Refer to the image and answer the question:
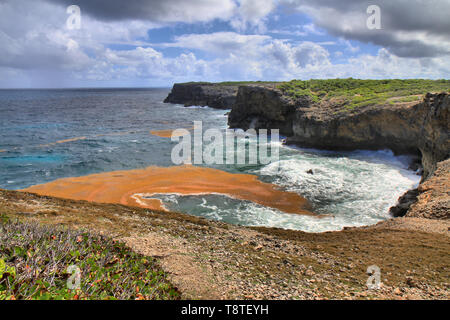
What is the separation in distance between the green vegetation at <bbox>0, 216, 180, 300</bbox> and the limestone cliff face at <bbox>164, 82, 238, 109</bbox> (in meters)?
89.9

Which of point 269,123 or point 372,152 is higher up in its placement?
point 269,123

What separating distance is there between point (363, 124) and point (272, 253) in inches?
1075

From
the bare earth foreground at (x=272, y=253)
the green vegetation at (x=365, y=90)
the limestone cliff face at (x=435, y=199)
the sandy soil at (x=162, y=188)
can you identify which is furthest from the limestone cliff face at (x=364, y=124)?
the bare earth foreground at (x=272, y=253)

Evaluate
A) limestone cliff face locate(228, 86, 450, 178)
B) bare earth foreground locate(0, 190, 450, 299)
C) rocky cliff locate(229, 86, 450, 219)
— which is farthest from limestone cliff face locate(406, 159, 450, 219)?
limestone cliff face locate(228, 86, 450, 178)

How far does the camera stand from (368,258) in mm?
8250

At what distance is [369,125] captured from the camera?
100ft

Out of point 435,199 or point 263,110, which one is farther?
point 263,110

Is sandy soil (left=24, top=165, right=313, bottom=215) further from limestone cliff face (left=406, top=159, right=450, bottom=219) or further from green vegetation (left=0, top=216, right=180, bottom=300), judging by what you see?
green vegetation (left=0, top=216, right=180, bottom=300)

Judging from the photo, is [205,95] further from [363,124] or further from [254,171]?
[254,171]

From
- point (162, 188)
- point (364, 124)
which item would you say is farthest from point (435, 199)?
point (364, 124)

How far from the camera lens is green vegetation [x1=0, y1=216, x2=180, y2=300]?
427 cm
